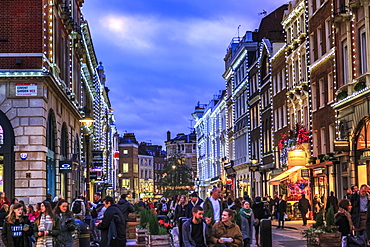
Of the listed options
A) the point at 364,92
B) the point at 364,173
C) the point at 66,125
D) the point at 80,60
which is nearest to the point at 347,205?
the point at 364,92

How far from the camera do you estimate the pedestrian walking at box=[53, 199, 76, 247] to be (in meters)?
15.6

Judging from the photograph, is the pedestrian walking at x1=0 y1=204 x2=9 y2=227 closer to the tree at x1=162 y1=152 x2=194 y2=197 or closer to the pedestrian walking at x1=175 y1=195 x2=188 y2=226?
the pedestrian walking at x1=175 y1=195 x2=188 y2=226

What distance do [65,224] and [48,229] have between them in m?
0.38

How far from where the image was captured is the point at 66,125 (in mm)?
39250

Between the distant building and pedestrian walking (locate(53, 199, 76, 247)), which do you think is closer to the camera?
pedestrian walking (locate(53, 199, 76, 247))

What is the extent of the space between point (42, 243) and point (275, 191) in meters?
43.0

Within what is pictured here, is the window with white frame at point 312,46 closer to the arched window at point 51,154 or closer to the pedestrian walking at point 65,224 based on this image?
the arched window at point 51,154

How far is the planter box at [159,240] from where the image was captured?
17656mm

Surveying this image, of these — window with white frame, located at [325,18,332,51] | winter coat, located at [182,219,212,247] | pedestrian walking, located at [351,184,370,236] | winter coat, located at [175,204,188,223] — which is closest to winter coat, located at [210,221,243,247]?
winter coat, located at [182,219,212,247]

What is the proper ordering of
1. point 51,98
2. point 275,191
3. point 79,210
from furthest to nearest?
1. point 275,191
2. point 51,98
3. point 79,210

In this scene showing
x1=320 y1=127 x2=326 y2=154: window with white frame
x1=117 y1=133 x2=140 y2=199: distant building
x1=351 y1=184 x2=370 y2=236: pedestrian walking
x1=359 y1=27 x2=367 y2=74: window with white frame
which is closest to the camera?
x1=351 y1=184 x2=370 y2=236: pedestrian walking

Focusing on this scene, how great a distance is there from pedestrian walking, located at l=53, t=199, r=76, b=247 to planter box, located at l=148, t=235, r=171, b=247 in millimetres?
2463

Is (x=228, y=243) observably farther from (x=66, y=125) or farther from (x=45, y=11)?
(x=66, y=125)

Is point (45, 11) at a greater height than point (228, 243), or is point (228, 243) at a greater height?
point (45, 11)
